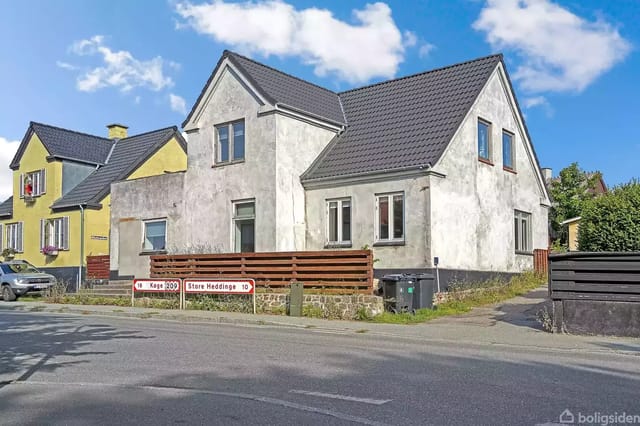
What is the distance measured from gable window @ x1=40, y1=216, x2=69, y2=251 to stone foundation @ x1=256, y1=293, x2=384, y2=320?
64.6 ft

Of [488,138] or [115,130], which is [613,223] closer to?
[488,138]

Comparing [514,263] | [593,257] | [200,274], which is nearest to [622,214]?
[593,257]

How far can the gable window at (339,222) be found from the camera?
22250 mm

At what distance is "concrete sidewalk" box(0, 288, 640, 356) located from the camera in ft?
41.7

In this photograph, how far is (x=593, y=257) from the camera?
13773 millimetres

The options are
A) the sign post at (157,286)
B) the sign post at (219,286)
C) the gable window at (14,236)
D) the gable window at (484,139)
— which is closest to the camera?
the sign post at (219,286)

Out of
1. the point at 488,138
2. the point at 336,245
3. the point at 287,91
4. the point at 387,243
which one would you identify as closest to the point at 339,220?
the point at 336,245

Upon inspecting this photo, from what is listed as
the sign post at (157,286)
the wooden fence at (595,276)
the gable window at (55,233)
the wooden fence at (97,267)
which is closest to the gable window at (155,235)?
the sign post at (157,286)

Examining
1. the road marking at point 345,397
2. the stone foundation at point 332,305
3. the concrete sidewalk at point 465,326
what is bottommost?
the concrete sidewalk at point 465,326

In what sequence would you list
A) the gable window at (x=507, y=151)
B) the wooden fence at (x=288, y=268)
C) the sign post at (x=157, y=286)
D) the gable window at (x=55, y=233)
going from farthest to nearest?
the gable window at (x=55, y=233), the gable window at (x=507, y=151), the sign post at (x=157, y=286), the wooden fence at (x=288, y=268)

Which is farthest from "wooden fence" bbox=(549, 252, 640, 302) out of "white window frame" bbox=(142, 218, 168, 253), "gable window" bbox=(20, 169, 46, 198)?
"gable window" bbox=(20, 169, 46, 198)

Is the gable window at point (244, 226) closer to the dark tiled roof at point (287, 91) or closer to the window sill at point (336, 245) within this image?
the window sill at point (336, 245)

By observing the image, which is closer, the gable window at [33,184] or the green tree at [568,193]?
the green tree at [568,193]

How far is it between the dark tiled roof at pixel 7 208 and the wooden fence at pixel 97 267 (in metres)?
10.4
